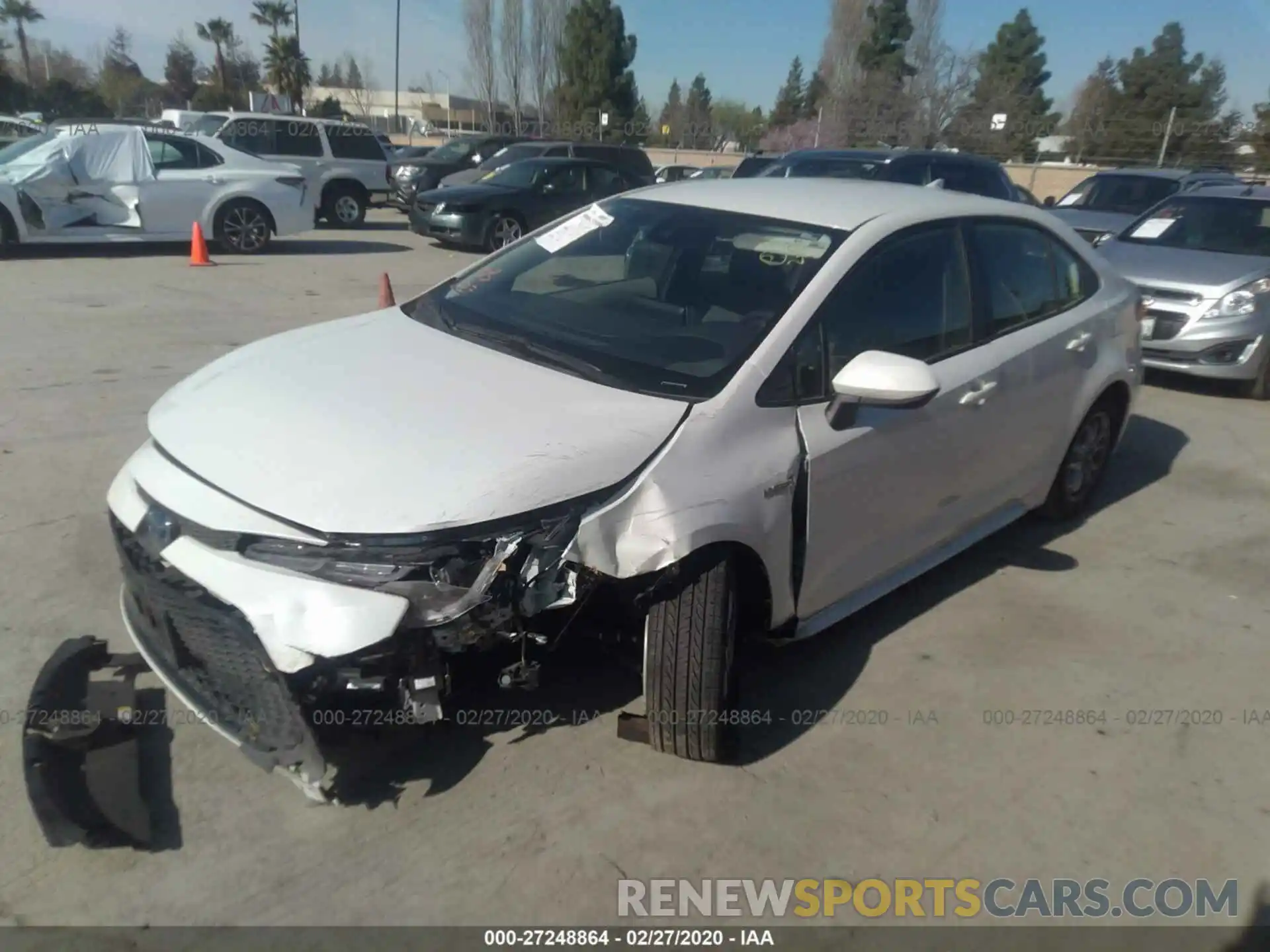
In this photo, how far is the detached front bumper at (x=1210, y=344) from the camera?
7844 millimetres

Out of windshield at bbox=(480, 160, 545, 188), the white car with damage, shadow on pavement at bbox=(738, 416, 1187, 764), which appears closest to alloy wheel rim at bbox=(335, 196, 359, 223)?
windshield at bbox=(480, 160, 545, 188)

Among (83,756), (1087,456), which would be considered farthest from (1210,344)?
(83,756)

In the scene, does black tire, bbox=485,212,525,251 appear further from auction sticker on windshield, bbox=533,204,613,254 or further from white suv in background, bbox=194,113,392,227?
auction sticker on windshield, bbox=533,204,613,254

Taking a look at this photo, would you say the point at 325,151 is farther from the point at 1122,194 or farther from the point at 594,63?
the point at 594,63

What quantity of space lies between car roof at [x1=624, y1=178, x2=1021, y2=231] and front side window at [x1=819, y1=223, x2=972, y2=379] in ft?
0.50

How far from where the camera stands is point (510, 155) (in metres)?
18.4

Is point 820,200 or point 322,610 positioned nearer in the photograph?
point 322,610

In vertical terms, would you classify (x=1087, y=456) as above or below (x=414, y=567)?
below

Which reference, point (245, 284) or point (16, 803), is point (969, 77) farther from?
point (16, 803)

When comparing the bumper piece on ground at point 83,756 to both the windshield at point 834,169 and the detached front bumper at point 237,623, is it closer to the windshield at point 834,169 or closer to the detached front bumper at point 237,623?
the detached front bumper at point 237,623

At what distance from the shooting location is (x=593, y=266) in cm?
390

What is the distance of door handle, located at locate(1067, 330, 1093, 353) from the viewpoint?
14.9 ft

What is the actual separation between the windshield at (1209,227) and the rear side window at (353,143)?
12.7 metres

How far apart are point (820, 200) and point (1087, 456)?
7.37ft
